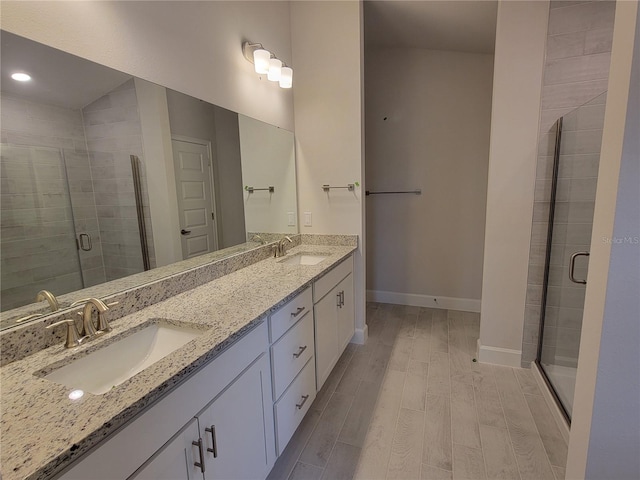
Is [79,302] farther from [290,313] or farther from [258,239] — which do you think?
[258,239]

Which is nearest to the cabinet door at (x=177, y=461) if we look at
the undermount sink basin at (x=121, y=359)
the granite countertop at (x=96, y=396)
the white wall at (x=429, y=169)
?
the granite countertop at (x=96, y=396)

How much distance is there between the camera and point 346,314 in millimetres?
2482

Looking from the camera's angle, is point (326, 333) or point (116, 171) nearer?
point (116, 171)

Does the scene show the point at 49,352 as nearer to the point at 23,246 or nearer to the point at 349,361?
the point at 23,246

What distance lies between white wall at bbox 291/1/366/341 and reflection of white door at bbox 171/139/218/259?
102cm

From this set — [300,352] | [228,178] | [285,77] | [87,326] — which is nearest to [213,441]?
[87,326]

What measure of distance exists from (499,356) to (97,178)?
275cm

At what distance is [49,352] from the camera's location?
1003 mm

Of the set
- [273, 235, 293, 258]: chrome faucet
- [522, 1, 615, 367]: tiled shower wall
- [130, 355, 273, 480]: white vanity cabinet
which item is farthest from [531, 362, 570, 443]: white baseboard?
[273, 235, 293, 258]: chrome faucet

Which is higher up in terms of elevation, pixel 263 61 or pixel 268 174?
pixel 263 61

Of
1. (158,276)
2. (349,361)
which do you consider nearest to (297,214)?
(349,361)

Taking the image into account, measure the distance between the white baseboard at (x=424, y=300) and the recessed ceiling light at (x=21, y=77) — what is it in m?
3.41

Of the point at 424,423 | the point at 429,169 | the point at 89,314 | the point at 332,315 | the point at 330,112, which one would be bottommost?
the point at 424,423

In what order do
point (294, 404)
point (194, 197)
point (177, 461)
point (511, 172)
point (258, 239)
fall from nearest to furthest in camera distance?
point (177, 461), point (294, 404), point (194, 197), point (511, 172), point (258, 239)
